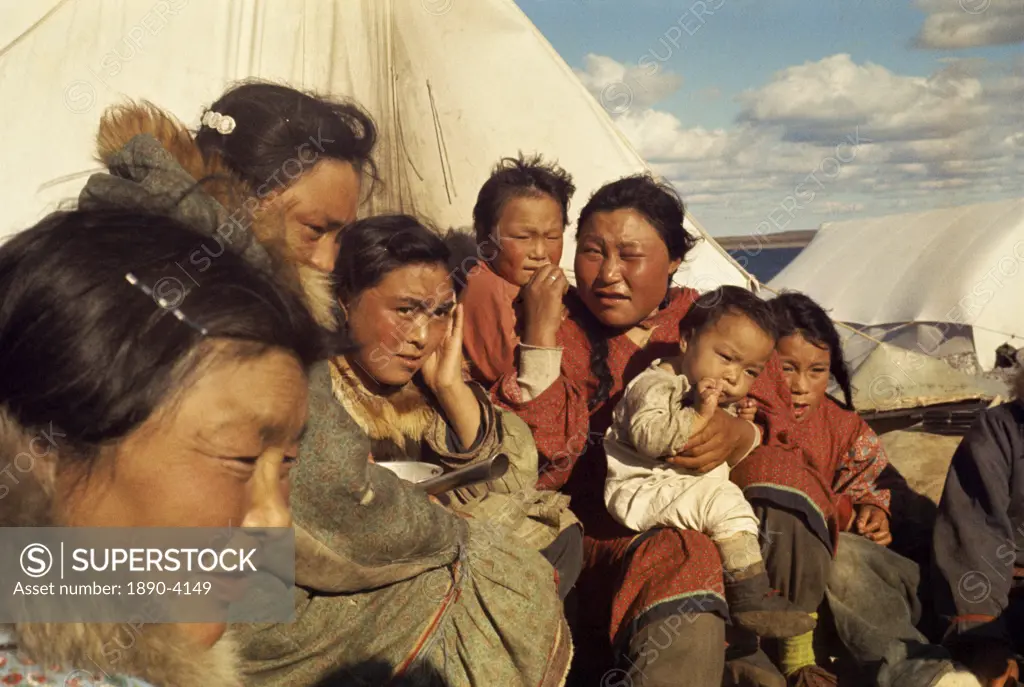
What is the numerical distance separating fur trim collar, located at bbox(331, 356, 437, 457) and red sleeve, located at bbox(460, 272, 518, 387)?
0.41m

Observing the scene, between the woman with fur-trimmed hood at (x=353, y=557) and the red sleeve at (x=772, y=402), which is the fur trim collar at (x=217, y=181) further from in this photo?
the red sleeve at (x=772, y=402)

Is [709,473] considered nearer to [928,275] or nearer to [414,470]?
[414,470]

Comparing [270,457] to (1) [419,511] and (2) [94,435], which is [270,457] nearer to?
(2) [94,435]

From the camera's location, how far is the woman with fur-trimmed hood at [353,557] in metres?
1.41

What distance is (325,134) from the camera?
2201 millimetres

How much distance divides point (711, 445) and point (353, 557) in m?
1.05

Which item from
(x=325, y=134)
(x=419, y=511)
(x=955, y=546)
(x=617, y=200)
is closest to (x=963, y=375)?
(x=955, y=546)

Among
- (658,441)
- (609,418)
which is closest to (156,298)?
(658,441)

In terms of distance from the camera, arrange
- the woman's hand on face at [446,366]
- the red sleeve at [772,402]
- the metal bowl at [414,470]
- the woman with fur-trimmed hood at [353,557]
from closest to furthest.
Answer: the woman with fur-trimmed hood at [353,557], the metal bowl at [414,470], the woman's hand on face at [446,366], the red sleeve at [772,402]

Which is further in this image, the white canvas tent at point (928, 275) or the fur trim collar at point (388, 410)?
the white canvas tent at point (928, 275)

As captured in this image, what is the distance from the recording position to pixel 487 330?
105 inches

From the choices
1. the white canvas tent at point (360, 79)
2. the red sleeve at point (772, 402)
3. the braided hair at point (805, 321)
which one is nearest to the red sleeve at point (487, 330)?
Answer: the red sleeve at point (772, 402)

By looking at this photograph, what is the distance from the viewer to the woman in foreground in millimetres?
1109

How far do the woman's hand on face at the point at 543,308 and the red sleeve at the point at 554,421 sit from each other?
94mm
